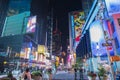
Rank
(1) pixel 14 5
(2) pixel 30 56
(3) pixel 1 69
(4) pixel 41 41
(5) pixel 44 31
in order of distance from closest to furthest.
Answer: (3) pixel 1 69 < (2) pixel 30 56 < (1) pixel 14 5 < (4) pixel 41 41 < (5) pixel 44 31

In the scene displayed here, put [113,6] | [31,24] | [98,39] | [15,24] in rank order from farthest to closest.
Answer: [15,24]
[31,24]
[98,39]
[113,6]

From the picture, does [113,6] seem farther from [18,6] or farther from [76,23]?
[76,23]

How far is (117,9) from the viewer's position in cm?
1894

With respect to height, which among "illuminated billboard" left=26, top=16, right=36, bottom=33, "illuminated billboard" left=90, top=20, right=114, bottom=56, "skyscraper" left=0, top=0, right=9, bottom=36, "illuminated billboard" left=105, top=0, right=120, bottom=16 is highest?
"skyscraper" left=0, top=0, right=9, bottom=36

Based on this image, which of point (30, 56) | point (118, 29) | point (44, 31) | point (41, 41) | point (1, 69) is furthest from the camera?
point (44, 31)

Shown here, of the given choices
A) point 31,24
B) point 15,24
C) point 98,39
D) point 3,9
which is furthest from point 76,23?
point 98,39

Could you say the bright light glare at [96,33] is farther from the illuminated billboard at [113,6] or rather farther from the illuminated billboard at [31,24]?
the illuminated billboard at [31,24]

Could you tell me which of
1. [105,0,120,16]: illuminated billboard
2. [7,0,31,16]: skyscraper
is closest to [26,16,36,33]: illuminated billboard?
[7,0,31,16]: skyscraper

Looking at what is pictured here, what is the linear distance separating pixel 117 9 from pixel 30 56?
4846 centimetres

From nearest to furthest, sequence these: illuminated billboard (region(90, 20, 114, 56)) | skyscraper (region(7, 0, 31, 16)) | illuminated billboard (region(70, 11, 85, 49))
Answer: illuminated billboard (region(90, 20, 114, 56)) < skyscraper (region(7, 0, 31, 16)) < illuminated billboard (region(70, 11, 85, 49))

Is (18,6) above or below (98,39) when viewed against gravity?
→ above

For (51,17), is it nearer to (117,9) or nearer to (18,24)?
(18,24)

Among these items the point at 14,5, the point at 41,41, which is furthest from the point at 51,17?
the point at 14,5

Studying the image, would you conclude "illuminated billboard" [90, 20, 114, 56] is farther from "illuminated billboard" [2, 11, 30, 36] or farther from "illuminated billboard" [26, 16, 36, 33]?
"illuminated billboard" [2, 11, 30, 36]
